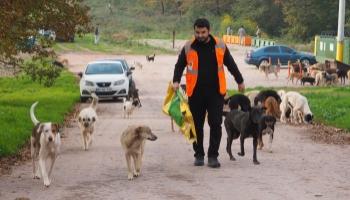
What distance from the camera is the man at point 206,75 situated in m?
11.7

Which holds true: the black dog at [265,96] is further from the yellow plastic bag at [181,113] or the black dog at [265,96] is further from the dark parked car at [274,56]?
the dark parked car at [274,56]

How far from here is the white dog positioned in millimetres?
20156

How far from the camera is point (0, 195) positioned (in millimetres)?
9930

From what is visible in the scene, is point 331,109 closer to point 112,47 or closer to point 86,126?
point 86,126

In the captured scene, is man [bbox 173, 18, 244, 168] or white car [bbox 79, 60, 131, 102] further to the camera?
white car [bbox 79, 60, 131, 102]

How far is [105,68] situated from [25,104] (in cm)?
618

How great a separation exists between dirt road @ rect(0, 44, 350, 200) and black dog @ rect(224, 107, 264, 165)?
381 mm

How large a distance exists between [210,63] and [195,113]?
844mm

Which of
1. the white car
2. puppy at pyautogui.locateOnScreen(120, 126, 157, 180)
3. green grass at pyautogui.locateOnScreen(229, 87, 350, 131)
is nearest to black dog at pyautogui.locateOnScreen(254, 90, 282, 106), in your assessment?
green grass at pyautogui.locateOnScreen(229, 87, 350, 131)

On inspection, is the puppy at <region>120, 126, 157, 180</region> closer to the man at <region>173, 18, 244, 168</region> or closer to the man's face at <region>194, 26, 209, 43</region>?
the man at <region>173, 18, 244, 168</region>

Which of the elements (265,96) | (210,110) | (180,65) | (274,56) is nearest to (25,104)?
(265,96)

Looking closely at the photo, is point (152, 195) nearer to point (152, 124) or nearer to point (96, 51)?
point (152, 124)

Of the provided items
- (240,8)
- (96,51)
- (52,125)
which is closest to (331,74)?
(52,125)

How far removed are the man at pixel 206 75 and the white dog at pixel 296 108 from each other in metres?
8.44
